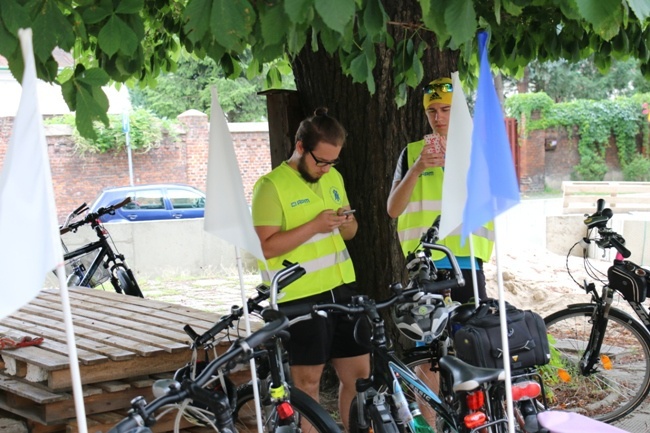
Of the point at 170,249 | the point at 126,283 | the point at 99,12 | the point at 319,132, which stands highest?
the point at 99,12

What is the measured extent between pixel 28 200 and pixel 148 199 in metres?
15.5

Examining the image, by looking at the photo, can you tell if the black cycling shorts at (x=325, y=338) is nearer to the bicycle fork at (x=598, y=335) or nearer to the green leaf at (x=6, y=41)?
the green leaf at (x=6, y=41)

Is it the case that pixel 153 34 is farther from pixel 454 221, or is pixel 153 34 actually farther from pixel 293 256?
pixel 454 221

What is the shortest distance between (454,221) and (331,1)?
110 centimetres

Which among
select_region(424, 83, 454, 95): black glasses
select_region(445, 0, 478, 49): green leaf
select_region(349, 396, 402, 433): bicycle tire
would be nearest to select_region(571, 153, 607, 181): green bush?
select_region(424, 83, 454, 95): black glasses

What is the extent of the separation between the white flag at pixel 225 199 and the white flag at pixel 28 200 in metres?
0.97

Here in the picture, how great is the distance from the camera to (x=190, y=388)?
2.39 metres

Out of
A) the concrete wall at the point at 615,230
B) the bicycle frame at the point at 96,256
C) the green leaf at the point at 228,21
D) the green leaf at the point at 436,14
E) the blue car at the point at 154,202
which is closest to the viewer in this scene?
the green leaf at the point at 228,21

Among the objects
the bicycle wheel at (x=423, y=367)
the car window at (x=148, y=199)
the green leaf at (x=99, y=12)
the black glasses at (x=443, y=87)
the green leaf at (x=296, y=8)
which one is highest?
the green leaf at (x=99, y=12)

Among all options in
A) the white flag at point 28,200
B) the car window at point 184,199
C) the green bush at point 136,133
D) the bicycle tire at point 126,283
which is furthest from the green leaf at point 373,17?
the green bush at point 136,133

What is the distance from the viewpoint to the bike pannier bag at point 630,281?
516 cm

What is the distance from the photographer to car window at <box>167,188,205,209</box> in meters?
17.8

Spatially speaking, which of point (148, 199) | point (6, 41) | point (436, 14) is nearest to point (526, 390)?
point (436, 14)

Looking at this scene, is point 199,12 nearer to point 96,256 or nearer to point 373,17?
point 373,17
